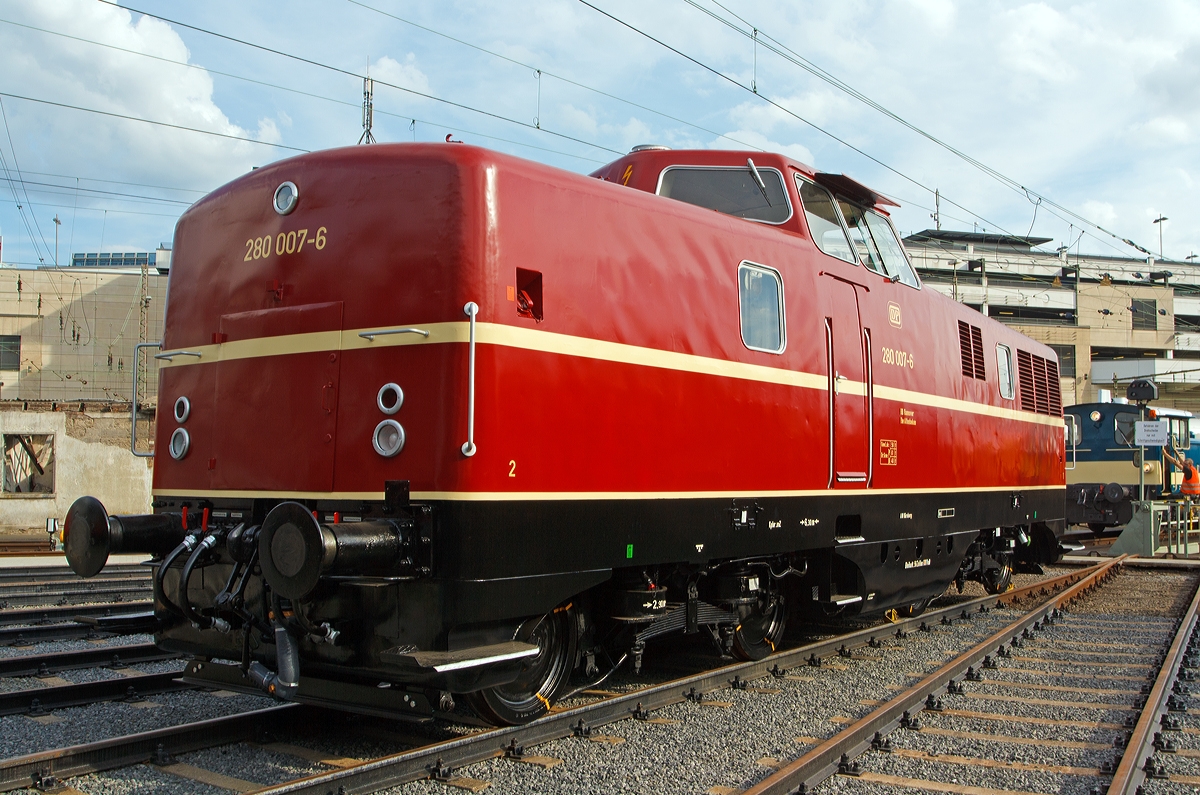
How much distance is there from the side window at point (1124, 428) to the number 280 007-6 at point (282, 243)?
20.8 meters

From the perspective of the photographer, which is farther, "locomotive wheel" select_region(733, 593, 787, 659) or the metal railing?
the metal railing

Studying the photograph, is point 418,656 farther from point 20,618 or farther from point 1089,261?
point 1089,261

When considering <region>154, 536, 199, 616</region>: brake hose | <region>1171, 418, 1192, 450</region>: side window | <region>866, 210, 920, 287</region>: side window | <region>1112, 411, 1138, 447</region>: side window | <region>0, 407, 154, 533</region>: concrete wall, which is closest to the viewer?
<region>154, 536, 199, 616</region>: brake hose

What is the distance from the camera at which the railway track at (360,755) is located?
4516 millimetres

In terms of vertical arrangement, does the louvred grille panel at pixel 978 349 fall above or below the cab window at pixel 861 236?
below

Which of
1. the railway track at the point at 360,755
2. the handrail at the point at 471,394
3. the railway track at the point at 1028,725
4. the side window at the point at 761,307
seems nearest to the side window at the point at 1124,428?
the railway track at the point at 1028,725

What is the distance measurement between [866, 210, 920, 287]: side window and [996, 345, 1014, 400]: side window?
2.29 m

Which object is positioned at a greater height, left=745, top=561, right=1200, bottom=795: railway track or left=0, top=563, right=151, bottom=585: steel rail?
left=745, top=561, right=1200, bottom=795: railway track

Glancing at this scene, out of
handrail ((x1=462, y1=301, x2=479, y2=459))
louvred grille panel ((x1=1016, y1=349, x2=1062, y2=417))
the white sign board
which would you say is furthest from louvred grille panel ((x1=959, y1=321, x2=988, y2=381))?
the white sign board

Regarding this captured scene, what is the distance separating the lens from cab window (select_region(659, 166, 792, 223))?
25.1 ft

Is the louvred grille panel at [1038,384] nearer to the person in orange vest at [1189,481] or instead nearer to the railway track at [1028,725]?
the railway track at [1028,725]

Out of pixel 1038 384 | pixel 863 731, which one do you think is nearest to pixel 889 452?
pixel 863 731

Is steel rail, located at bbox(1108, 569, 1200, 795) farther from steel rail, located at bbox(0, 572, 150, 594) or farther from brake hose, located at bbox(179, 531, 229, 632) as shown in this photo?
steel rail, located at bbox(0, 572, 150, 594)

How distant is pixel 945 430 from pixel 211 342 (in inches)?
270
